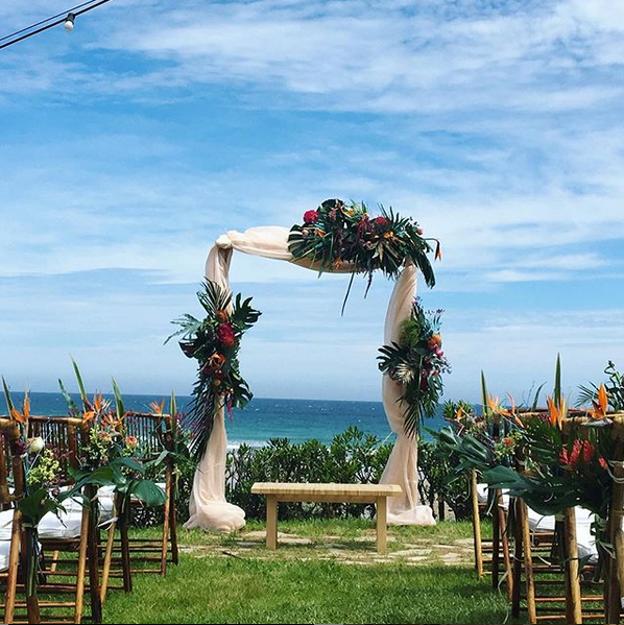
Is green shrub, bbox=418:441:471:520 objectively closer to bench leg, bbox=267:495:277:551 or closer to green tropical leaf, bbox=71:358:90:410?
bench leg, bbox=267:495:277:551

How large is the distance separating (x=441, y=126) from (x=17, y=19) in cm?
396

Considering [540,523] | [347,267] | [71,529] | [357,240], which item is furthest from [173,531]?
[357,240]

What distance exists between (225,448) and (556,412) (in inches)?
215

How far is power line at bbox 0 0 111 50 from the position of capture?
7.40 m

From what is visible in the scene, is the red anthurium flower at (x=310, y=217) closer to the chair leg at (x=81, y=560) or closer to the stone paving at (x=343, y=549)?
the stone paving at (x=343, y=549)

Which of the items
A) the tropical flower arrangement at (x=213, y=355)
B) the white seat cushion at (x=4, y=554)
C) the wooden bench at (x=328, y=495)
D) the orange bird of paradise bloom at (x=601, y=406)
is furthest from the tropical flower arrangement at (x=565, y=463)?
the tropical flower arrangement at (x=213, y=355)

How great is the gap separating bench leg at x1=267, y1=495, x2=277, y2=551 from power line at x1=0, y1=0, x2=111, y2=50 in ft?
13.3

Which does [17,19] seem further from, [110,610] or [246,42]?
[110,610]

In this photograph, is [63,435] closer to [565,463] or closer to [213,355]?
[565,463]

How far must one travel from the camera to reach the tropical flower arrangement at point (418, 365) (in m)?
9.08

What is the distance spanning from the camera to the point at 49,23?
7648 millimetres

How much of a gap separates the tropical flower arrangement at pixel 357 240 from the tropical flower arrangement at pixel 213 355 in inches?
30.2

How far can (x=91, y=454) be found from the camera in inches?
203

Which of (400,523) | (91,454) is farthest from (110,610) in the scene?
(400,523)
